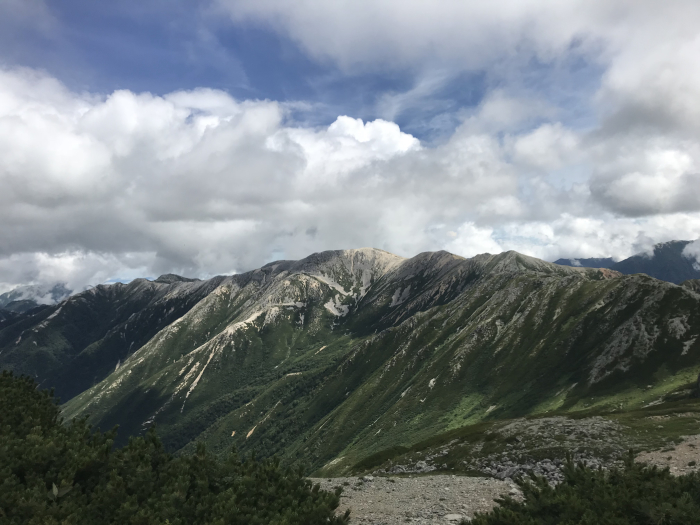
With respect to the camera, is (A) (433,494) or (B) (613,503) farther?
(A) (433,494)

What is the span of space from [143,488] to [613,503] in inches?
1332

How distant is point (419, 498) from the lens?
43.5 meters

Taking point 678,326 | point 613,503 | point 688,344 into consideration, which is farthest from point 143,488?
point 678,326

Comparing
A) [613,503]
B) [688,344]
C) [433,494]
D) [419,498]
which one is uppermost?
[613,503]

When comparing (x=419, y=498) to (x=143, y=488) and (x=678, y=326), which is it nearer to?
(x=143, y=488)

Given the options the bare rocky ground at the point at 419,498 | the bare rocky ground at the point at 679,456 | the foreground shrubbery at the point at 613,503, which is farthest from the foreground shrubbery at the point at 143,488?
the bare rocky ground at the point at 679,456

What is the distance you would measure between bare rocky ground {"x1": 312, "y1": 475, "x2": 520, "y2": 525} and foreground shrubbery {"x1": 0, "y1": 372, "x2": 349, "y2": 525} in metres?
10.1

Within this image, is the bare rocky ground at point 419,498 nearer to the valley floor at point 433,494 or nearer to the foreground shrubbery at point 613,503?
the valley floor at point 433,494

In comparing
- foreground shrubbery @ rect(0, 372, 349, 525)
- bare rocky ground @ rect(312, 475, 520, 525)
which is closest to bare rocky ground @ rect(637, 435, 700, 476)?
bare rocky ground @ rect(312, 475, 520, 525)

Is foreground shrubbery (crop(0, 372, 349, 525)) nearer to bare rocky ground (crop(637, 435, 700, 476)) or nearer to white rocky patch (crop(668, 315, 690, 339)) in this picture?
bare rocky ground (crop(637, 435, 700, 476))

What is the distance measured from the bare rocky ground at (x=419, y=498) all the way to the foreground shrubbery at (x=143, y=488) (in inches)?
398

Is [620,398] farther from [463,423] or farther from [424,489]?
[424,489]

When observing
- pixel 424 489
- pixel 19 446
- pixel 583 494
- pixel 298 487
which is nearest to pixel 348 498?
pixel 424 489

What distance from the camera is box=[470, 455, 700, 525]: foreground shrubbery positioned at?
2161 cm
